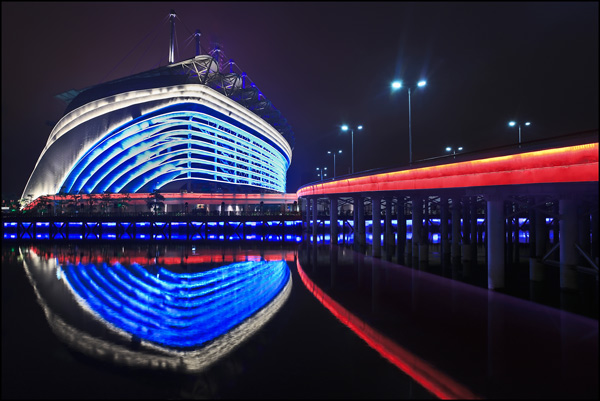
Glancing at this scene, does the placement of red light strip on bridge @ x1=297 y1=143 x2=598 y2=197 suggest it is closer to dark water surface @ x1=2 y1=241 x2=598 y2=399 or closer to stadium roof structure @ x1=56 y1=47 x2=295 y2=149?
dark water surface @ x1=2 y1=241 x2=598 y2=399

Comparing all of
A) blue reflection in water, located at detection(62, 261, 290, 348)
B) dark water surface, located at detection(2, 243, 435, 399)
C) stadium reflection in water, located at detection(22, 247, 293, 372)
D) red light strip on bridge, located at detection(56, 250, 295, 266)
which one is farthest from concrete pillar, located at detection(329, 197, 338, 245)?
dark water surface, located at detection(2, 243, 435, 399)

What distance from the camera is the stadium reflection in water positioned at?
1360 cm

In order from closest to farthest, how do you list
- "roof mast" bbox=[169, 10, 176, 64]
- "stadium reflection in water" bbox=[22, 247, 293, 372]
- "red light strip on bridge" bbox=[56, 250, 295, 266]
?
"stadium reflection in water" bbox=[22, 247, 293, 372] < "red light strip on bridge" bbox=[56, 250, 295, 266] < "roof mast" bbox=[169, 10, 176, 64]

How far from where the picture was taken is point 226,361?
40.3 ft

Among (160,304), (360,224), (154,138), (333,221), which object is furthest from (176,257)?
(154,138)

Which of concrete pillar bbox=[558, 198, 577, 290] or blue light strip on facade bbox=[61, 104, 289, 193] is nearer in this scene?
concrete pillar bbox=[558, 198, 577, 290]

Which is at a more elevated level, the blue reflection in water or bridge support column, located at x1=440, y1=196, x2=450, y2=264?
bridge support column, located at x1=440, y1=196, x2=450, y2=264

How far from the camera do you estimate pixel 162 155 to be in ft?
335

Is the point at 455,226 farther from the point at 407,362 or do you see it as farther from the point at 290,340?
the point at 407,362

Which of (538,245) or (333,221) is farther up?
(333,221)

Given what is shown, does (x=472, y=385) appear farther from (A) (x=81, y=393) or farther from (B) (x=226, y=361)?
(A) (x=81, y=393)

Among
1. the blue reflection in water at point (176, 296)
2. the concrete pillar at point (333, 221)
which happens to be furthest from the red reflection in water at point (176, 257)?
the concrete pillar at point (333, 221)

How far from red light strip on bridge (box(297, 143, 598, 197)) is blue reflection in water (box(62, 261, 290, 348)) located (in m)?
10.4

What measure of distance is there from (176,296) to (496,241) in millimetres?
16566
